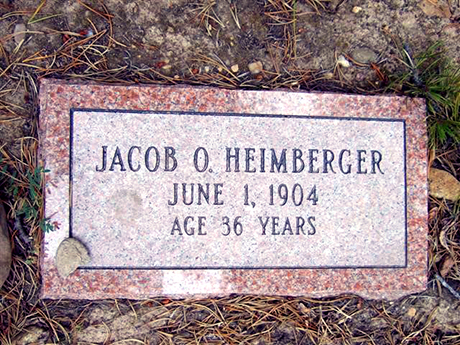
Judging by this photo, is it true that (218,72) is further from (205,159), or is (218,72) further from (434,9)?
(434,9)

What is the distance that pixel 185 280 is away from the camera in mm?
2135

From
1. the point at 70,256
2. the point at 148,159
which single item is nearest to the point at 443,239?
the point at 148,159

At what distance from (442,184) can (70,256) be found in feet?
6.39

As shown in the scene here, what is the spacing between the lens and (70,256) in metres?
2.04

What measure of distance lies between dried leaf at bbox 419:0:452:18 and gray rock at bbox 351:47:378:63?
0.40 m

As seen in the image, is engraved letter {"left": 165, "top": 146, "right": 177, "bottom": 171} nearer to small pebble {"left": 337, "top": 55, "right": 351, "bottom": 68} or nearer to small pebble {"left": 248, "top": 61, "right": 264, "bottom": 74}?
small pebble {"left": 248, "top": 61, "right": 264, "bottom": 74}

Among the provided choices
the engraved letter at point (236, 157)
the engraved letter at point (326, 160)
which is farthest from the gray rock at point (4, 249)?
the engraved letter at point (326, 160)

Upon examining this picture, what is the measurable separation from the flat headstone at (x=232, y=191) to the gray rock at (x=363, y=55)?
25 cm

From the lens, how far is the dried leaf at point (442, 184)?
7.68 feet

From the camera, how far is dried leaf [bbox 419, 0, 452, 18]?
2.40 meters

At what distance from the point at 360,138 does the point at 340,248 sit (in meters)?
0.57

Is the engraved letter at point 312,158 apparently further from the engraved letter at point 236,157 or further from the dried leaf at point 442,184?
the dried leaf at point 442,184

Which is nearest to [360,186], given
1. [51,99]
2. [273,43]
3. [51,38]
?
[273,43]

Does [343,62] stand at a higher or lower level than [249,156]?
higher
